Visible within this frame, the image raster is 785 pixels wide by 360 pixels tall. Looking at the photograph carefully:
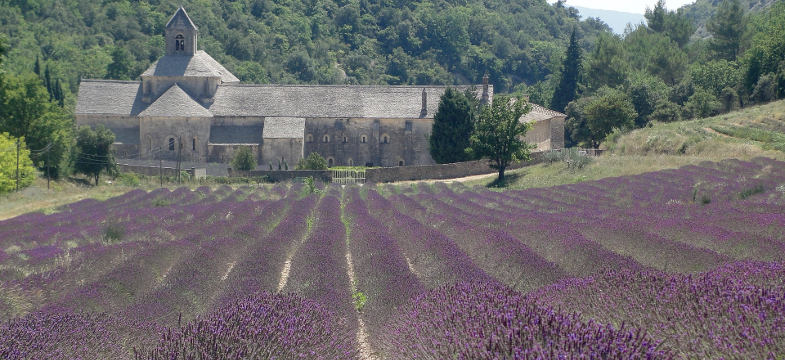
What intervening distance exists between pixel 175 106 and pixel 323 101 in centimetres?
1161

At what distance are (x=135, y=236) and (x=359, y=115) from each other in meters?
45.2

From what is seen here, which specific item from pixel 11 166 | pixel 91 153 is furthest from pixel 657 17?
pixel 11 166

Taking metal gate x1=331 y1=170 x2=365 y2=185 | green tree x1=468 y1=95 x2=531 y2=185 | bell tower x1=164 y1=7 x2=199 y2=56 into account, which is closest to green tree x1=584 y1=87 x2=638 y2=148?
green tree x1=468 y1=95 x2=531 y2=185

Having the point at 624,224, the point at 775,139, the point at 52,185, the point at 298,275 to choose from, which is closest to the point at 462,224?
the point at 624,224

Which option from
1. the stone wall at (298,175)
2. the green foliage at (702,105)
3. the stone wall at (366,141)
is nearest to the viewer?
the stone wall at (298,175)

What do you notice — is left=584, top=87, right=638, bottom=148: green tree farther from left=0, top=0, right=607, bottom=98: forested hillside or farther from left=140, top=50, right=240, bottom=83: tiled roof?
left=0, top=0, right=607, bottom=98: forested hillside

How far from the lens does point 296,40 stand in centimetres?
12588

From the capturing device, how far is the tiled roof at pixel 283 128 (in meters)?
58.7

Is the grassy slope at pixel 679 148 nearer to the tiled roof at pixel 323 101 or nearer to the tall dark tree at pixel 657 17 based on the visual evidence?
the tiled roof at pixel 323 101

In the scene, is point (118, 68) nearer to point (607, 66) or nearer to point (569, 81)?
point (569, 81)

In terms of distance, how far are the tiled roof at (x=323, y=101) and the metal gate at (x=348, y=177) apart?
476 inches

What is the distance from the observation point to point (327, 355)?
743 centimetres

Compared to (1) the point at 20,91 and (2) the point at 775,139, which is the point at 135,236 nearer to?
(2) the point at 775,139

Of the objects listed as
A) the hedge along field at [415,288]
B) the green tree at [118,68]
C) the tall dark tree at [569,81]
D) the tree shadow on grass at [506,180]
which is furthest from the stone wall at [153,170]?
the tall dark tree at [569,81]
